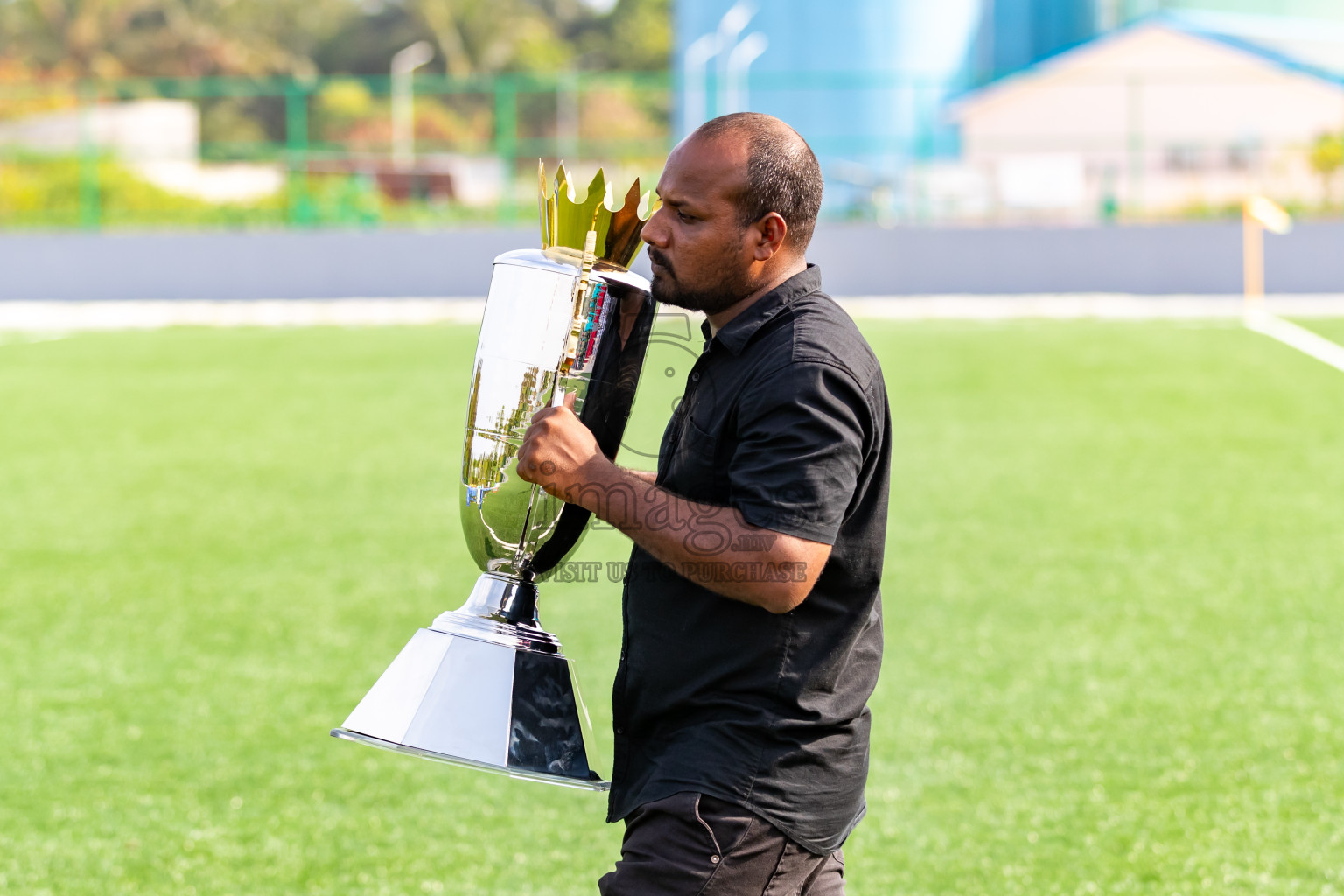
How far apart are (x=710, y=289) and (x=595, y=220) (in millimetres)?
232

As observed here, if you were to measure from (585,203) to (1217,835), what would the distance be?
2623 mm

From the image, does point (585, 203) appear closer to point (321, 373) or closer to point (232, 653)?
point (232, 653)

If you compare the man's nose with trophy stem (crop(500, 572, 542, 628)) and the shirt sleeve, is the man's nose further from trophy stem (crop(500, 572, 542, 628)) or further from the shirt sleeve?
trophy stem (crop(500, 572, 542, 628))

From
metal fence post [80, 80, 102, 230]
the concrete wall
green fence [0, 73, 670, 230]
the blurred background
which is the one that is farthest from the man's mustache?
metal fence post [80, 80, 102, 230]

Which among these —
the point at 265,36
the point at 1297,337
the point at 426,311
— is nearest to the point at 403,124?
the point at 426,311

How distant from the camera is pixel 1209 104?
79.3ft

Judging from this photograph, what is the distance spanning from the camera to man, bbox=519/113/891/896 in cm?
176

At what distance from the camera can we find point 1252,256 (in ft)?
71.5

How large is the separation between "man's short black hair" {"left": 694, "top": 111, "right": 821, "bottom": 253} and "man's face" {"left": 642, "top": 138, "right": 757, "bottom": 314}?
13mm

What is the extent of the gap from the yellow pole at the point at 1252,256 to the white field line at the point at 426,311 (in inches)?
12.0

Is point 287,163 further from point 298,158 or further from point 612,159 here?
point 612,159

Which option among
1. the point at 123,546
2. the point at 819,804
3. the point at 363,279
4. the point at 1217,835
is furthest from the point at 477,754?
the point at 363,279

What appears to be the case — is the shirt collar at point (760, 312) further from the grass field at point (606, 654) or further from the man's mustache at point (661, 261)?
the grass field at point (606, 654)

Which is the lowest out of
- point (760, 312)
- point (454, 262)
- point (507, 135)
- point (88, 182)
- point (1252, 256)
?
point (454, 262)
